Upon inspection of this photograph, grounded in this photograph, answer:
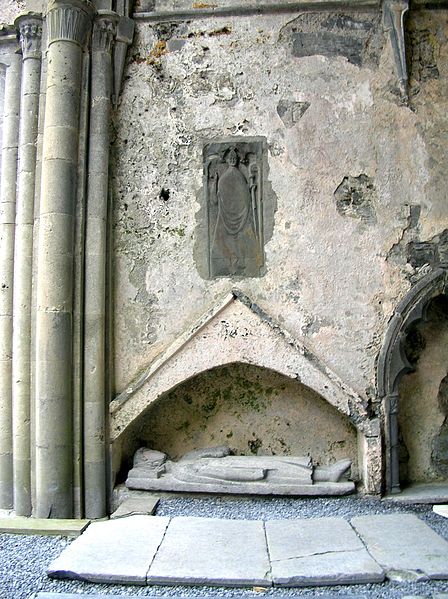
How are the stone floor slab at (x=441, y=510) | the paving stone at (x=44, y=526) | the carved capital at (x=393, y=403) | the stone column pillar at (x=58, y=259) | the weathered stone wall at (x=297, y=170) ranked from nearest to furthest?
the paving stone at (x=44, y=526) < the stone floor slab at (x=441, y=510) < the stone column pillar at (x=58, y=259) < the carved capital at (x=393, y=403) < the weathered stone wall at (x=297, y=170)

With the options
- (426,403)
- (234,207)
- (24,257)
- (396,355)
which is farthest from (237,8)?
(426,403)

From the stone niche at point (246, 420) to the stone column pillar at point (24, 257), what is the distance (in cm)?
94

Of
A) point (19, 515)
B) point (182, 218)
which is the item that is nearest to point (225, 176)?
point (182, 218)

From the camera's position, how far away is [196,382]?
5133mm

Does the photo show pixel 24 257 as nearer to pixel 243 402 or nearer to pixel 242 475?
pixel 243 402

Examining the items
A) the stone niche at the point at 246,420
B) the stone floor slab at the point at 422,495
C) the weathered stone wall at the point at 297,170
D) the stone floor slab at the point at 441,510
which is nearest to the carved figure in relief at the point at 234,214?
the weathered stone wall at the point at 297,170

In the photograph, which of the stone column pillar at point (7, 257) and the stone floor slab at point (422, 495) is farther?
the stone column pillar at point (7, 257)

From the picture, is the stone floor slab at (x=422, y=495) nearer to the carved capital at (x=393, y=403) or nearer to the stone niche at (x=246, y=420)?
the stone niche at (x=246, y=420)

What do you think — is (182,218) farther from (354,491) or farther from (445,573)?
(445,573)

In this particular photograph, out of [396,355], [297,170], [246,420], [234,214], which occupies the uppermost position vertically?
[297,170]

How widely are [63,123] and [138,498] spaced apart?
333 cm

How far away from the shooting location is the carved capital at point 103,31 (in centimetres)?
502

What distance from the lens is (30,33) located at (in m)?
5.07

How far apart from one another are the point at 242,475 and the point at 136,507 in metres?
0.92
